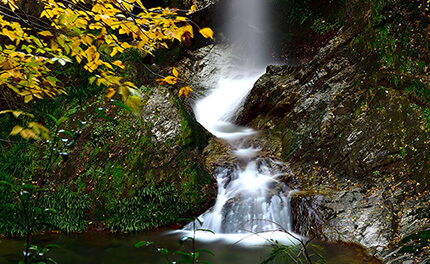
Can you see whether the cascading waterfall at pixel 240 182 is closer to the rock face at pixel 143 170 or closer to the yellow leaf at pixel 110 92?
the rock face at pixel 143 170

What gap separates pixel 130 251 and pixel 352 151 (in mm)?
4783

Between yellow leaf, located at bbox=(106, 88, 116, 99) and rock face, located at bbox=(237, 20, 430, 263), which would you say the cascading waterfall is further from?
yellow leaf, located at bbox=(106, 88, 116, 99)

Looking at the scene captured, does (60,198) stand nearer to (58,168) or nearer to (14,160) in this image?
(58,168)

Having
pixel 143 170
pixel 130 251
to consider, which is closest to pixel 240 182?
pixel 143 170

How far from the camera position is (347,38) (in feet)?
26.4

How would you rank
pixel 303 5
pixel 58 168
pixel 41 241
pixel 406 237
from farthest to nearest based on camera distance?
pixel 303 5
pixel 58 168
pixel 41 241
pixel 406 237

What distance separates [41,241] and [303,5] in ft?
48.1

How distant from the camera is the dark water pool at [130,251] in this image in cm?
458

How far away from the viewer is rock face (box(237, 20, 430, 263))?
4.86 metres

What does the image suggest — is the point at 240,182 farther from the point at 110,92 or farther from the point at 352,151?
the point at 110,92

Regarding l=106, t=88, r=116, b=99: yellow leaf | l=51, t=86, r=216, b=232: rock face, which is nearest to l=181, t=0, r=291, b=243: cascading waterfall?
l=51, t=86, r=216, b=232: rock face

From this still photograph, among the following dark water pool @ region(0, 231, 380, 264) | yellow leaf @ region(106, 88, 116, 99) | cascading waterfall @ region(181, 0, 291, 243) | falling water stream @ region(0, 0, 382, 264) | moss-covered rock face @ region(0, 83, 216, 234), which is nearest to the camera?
yellow leaf @ region(106, 88, 116, 99)

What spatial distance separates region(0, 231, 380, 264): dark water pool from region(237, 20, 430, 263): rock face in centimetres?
48

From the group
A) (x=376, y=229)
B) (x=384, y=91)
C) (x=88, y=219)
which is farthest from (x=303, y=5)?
(x=88, y=219)
